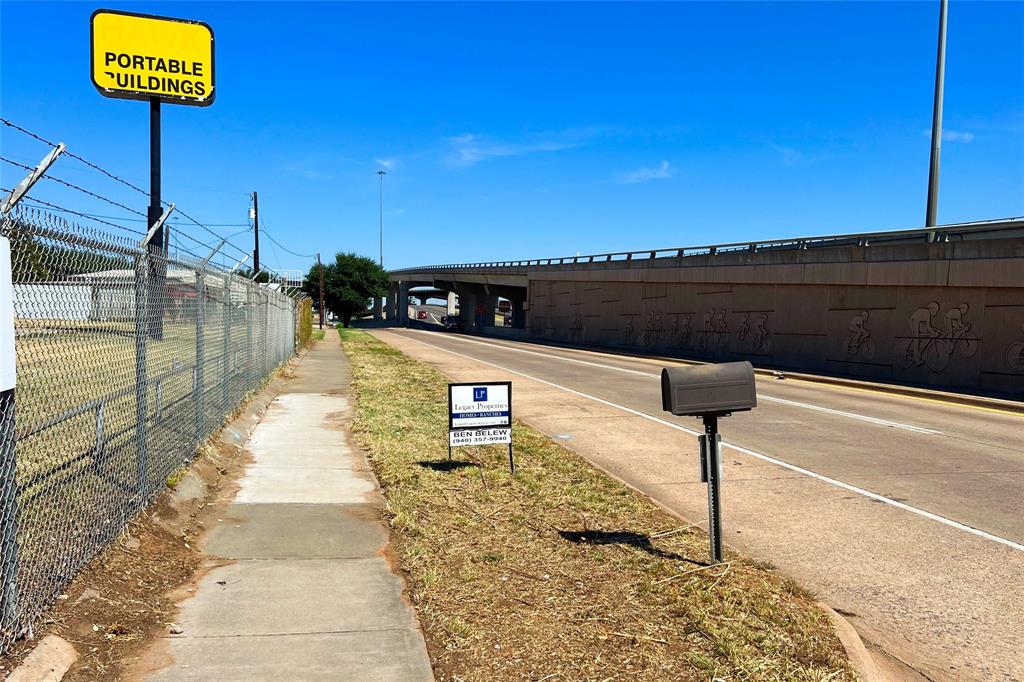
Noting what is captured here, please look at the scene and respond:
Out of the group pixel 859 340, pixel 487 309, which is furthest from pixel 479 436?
pixel 487 309

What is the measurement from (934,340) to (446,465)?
15.7 m

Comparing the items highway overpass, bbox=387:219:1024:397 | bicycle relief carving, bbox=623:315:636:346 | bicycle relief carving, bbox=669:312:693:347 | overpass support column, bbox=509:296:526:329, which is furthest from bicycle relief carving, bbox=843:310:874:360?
overpass support column, bbox=509:296:526:329

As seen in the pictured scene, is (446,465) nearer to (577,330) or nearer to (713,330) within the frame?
(713,330)

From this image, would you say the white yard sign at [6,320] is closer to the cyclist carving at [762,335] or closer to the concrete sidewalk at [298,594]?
the concrete sidewalk at [298,594]

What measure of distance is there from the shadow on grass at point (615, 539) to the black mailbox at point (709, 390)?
53.5 inches

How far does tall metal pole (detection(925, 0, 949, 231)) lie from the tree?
3195 inches

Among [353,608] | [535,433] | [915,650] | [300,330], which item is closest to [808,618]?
[915,650]

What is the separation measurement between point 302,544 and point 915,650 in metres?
4.39

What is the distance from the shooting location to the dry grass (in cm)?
413

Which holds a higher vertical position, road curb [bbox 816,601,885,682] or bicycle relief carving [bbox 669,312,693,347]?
bicycle relief carving [bbox 669,312,693,347]

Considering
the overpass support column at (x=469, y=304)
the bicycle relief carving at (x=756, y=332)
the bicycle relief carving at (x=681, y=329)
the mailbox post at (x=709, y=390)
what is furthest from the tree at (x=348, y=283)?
the mailbox post at (x=709, y=390)

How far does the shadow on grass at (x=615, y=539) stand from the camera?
19.3 ft

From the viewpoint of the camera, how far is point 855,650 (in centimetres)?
431

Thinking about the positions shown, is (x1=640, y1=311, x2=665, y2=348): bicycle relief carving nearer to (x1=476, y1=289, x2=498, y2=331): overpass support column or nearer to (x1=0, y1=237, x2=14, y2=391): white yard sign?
(x1=0, y1=237, x2=14, y2=391): white yard sign
